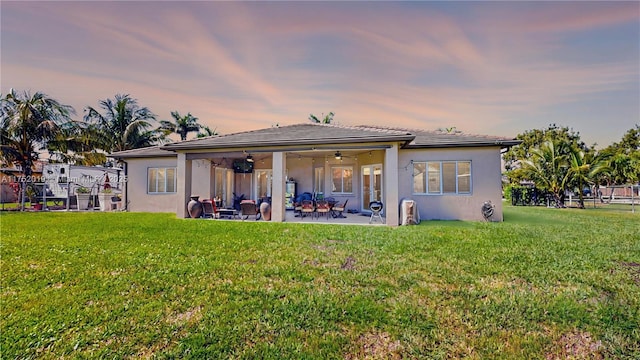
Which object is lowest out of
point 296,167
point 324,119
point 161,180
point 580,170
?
point 161,180

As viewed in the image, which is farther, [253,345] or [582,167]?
[582,167]

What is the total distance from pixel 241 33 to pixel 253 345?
12.8 metres

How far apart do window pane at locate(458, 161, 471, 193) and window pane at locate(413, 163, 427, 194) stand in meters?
1.45

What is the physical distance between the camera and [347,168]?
596 inches

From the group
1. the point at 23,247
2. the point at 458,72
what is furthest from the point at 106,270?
the point at 458,72

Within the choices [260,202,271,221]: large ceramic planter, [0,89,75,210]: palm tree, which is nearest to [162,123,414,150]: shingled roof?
[260,202,271,221]: large ceramic planter

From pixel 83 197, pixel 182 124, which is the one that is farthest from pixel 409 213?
pixel 182 124

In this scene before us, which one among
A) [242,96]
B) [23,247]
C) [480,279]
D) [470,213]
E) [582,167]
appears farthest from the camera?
[582,167]

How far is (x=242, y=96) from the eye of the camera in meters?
16.2

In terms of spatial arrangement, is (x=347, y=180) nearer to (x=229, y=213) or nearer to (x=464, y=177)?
(x=464, y=177)

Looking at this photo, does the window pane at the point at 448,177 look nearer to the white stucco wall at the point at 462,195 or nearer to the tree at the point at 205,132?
the white stucco wall at the point at 462,195

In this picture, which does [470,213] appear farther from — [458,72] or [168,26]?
[168,26]

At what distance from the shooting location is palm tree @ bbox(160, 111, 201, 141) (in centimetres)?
2788

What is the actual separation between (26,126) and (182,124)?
12689 mm
